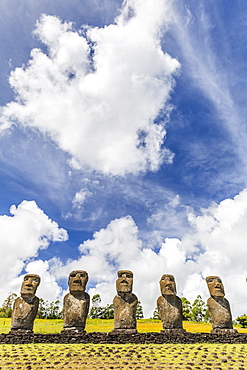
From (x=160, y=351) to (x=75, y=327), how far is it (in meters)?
5.18

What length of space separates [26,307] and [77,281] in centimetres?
318

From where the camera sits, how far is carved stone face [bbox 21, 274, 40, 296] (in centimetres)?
1802

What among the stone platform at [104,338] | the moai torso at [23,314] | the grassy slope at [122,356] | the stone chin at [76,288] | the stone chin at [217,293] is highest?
the stone chin at [217,293]

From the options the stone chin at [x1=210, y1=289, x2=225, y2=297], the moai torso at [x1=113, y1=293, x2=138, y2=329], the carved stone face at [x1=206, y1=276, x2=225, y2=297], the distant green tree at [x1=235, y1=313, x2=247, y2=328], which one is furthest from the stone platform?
the distant green tree at [x1=235, y1=313, x2=247, y2=328]

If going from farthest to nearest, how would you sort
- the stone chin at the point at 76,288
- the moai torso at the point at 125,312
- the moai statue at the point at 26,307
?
the stone chin at the point at 76,288
the moai torso at the point at 125,312
the moai statue at the point at 26,307

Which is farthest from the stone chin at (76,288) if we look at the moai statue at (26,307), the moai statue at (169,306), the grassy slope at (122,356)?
the moai statue at (169,306)

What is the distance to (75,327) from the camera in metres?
17.4

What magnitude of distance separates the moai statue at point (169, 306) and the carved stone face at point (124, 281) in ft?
7.33

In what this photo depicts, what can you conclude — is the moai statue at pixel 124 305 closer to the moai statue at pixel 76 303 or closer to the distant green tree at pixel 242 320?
the moai statue at pixel 76 303

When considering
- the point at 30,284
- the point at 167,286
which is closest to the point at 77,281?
the point at 30,284

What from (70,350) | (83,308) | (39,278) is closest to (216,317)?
(83,308)

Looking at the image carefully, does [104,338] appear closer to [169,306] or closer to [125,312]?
[125,312]

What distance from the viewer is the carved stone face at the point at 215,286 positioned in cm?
2008

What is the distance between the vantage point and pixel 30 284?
1830cm
